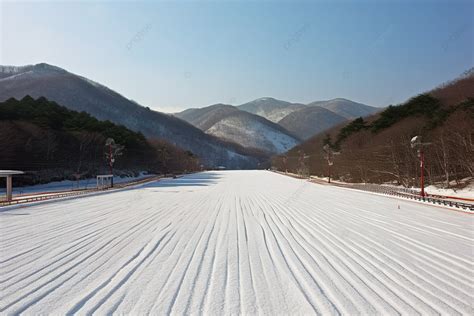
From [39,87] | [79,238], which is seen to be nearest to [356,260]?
[79,238]

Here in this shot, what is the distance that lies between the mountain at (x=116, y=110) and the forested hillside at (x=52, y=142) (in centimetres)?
8258

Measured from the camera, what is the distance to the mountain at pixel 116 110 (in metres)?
138

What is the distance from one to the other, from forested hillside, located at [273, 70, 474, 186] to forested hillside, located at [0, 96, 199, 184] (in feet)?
117

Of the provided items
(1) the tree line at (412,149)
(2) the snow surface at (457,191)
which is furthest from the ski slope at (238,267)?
(1) the tree line at (412,149)

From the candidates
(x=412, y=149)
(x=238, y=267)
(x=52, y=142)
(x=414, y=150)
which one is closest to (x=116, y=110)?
(x=52, y=142)

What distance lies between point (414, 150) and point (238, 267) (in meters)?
31.5

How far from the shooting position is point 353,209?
15891 mm

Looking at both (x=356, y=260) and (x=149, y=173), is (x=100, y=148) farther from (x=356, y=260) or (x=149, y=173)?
(x=356, y=260)

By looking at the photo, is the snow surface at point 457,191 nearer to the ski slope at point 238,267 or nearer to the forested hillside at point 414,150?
the forested hillside at point 414,150

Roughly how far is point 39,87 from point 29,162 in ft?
397

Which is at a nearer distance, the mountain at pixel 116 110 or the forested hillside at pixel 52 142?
the forested hillside at pixel 52 142

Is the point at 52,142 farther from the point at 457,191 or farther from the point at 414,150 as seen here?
the point at 457,191

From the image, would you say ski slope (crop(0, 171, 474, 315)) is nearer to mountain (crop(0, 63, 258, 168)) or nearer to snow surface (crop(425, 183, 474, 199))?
snow surface (crop(425, 183, 474, 199))

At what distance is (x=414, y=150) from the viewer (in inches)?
1277
